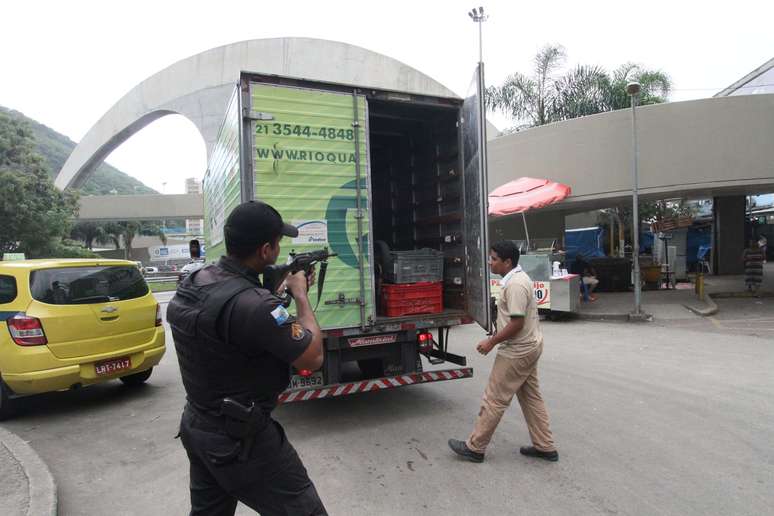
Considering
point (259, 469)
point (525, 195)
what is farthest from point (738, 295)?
point (259, 469)

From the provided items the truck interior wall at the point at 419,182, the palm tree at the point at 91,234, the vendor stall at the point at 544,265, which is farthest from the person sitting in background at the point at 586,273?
the palm tree at the point at 91,234

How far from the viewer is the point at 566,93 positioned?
731 inches

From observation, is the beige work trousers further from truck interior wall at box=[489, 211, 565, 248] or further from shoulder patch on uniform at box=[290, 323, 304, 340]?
truck interior wall at box=[489, 211, 565, 248]

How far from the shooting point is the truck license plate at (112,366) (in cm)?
525

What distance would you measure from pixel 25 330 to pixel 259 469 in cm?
433

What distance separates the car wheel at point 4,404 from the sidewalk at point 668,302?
1033cm

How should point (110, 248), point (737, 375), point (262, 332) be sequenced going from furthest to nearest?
1. point (110, 248)
2. point (737, 375)
3. point (262, 332)

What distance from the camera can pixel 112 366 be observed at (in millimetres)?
5375

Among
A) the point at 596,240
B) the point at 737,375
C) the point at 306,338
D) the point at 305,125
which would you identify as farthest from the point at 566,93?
the point at 306,338

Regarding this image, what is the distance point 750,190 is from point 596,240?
7.05 m

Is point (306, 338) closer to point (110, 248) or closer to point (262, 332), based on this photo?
point (262, 332)

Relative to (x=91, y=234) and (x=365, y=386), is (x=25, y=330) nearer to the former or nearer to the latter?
(x=365, y=386)

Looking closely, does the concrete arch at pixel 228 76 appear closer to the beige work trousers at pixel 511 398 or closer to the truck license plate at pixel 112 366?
the truck license plate at pixel 112 366

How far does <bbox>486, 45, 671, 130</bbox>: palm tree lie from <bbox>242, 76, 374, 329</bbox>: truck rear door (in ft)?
51.6
